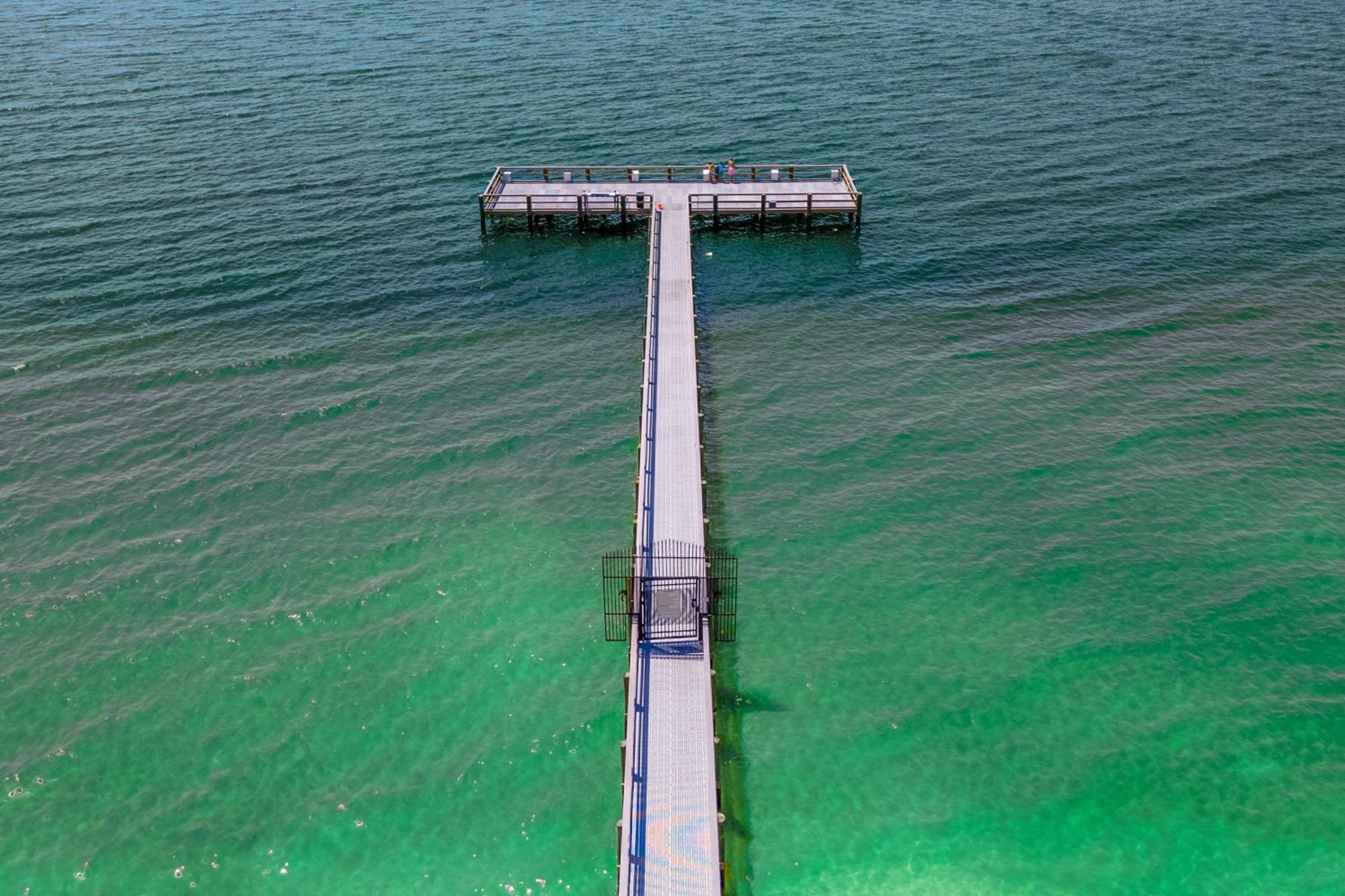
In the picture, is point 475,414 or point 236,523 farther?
point 475,414

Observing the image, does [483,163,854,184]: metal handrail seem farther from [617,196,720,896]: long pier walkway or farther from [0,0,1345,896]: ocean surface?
[617,196,720,896]: long pier walkway

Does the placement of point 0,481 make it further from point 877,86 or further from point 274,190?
point 877,86

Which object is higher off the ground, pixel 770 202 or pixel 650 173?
pixel 650 173

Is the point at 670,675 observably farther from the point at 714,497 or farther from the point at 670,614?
the point at 714,497

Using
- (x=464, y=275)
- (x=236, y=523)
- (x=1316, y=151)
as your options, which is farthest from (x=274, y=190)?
(x=1316, y=151)

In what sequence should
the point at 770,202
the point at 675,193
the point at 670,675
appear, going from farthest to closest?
1. the point at 675,193
2. the point at 770,202
3. the point at 670,675

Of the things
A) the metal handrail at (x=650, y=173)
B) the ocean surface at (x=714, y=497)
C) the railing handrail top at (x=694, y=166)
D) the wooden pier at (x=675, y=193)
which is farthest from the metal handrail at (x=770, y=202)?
the metal handrail at (x=650, y=173)

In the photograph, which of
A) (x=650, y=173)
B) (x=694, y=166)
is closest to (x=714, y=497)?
(x=650, y=173)
